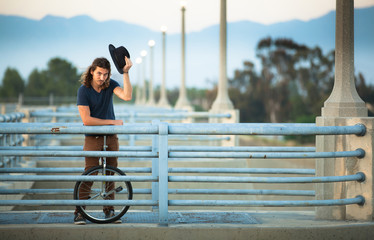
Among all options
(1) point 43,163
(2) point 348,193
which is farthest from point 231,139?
(2) point 348,193

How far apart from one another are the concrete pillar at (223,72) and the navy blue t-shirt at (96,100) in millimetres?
10263

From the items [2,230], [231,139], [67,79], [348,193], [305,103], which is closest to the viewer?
[2,230]

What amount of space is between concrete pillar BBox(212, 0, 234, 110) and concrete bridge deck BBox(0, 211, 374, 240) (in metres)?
10.1

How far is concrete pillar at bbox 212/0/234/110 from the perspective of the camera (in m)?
16.6

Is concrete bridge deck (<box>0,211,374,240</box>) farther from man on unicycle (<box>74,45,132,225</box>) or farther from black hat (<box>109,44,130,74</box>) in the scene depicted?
black hat (<box>109,44,130,74</box>)

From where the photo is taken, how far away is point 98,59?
20.9 feet

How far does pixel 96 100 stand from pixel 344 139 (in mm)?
3038

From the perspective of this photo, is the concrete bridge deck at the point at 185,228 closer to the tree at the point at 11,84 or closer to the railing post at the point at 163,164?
the railing post at the point at 163,164

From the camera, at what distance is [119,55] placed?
634 cm

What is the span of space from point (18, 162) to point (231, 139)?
5361 millimetres

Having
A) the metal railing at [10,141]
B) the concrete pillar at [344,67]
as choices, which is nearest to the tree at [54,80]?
the metal railing at [10,141]

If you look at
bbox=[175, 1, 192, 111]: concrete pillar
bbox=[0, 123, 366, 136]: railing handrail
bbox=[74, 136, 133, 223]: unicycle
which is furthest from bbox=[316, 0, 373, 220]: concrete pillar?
bbox=[175, 1, 192, 111]: concrete pillar

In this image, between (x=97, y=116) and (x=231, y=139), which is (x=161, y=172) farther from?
(x=231, y=139)

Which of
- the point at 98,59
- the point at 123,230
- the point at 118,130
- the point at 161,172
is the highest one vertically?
the point at 98,59
